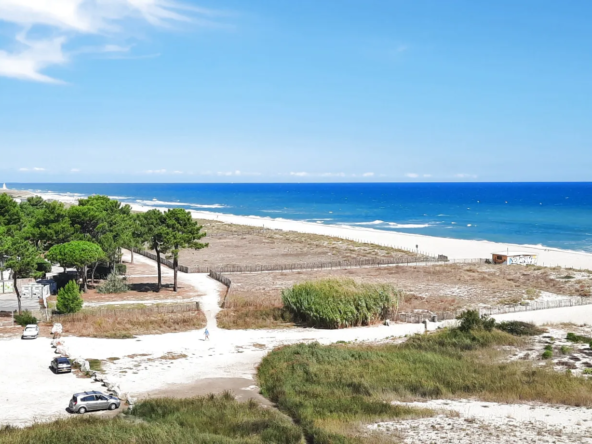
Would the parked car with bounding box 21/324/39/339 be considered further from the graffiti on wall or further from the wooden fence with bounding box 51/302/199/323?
the graffiti on wall

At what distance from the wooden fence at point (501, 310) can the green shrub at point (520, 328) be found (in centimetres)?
529

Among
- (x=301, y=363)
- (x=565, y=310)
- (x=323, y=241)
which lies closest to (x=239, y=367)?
(x=301, y=363)

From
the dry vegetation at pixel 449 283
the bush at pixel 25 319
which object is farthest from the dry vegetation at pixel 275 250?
the bush at pixel 25 319

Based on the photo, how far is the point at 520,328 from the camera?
39281 mm

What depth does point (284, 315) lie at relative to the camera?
45.1 m

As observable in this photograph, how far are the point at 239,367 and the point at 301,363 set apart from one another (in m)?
3.67

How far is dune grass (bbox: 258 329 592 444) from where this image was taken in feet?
78.0

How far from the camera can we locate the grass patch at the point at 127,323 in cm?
3916

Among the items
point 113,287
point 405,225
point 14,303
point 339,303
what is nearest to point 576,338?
point 339,303

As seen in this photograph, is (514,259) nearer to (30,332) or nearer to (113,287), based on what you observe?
(113,287)

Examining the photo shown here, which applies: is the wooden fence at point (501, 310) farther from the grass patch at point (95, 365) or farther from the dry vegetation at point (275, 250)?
the dry vegetation at point (275, 250)

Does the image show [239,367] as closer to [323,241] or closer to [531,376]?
[531,376]

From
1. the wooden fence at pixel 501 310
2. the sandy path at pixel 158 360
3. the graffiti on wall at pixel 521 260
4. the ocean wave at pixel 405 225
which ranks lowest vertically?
the sandy path at pixel 158 360

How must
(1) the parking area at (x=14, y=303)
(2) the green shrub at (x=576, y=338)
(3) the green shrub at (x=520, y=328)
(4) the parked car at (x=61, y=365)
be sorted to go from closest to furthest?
(4) the parked car at (x=61, y=365) < (2) the green shrub at (x=576, y=338) < (3) the green shrub at (x=520, y=328) < (1) the parking area at (x=14, y=303)
